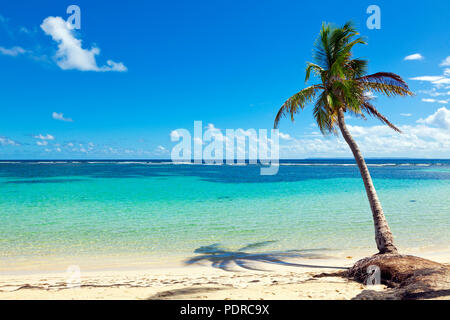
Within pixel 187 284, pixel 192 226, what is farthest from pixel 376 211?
pixel 192 226

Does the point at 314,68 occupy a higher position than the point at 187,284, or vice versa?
the point at 314,68

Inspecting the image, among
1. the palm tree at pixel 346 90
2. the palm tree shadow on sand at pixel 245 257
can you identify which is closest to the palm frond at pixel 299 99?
the palm tree at pixel 346 90

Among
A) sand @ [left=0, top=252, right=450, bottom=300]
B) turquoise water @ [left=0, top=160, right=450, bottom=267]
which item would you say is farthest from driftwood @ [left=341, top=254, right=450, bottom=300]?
turquoise water @ [left=0, top=160, right=450, bottom=267]

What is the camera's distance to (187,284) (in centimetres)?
595

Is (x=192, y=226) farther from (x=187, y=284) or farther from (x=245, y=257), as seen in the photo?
(x=187, y=284)

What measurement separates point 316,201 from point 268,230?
9.32 m

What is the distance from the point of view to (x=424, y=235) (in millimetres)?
10469

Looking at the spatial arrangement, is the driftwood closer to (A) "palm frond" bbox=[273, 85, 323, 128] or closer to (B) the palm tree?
(B) the palm tree

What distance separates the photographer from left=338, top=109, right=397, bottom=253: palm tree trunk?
21.8 ft

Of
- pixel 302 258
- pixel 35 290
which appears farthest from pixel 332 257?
pixel 35 290

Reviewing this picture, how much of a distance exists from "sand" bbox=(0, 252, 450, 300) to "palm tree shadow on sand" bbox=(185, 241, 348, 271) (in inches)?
10.4

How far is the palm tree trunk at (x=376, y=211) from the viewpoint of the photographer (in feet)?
21.8

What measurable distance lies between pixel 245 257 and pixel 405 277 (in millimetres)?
4411

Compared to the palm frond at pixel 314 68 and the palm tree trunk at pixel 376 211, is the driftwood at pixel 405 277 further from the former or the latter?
the palm frond at pixel 314 68
